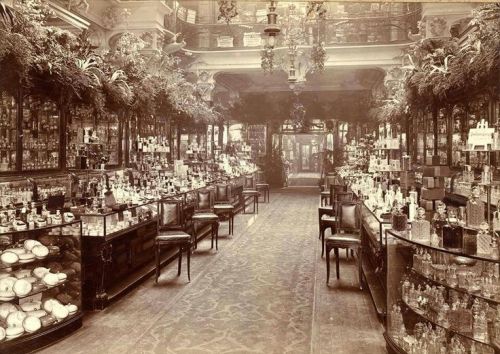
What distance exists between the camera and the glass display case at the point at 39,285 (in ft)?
12.4

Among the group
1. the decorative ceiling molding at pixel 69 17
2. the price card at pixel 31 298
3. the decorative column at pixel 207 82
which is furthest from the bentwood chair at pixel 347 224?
the decorative column at pixel 207 82

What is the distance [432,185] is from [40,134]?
5.61m

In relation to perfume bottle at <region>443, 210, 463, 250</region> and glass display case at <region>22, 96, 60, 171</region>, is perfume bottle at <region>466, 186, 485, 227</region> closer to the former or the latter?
perfume bottle at <region>443, 210, 463, 250</region>

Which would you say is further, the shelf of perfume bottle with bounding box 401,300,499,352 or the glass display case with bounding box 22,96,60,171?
the glass display case with bounding box 22,96,60,171

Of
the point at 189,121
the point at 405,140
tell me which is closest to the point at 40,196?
the point at 189,121

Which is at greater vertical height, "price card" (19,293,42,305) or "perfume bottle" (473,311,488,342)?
"perfume bottle" (473,311,488,342)

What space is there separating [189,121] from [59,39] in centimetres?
618

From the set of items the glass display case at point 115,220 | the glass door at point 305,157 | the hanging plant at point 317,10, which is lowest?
the glass display case at point 115,220

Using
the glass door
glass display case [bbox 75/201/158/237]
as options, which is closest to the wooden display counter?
glass display case [bbox 75/201/158/237]

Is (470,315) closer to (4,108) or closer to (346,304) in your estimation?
(346,304)

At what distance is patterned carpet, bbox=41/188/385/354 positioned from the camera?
155 inches

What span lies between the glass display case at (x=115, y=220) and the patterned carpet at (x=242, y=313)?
743 millimetres

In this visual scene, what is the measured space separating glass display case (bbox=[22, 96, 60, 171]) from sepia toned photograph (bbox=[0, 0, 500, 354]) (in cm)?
2

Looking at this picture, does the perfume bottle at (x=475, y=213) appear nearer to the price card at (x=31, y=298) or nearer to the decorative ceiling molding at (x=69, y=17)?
the price card at (x=31, y=298)
